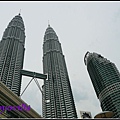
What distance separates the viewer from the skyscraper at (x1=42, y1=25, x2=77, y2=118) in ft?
287

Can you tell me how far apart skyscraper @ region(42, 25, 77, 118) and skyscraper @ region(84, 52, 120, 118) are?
33199 millimetres

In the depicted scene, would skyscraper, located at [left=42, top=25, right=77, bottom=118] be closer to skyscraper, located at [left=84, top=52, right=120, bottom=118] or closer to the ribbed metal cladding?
the ribbed metal cladding

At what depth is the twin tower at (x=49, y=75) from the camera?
84.5 metres

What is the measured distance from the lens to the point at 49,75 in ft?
341

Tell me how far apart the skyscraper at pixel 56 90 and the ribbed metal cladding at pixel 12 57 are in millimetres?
19718

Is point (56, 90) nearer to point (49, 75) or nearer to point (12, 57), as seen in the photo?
point (49, 75)

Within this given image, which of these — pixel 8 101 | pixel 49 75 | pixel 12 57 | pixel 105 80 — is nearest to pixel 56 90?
pixel 49 75

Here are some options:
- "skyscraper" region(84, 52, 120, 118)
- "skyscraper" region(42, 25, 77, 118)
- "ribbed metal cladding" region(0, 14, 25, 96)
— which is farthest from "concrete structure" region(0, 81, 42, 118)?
"skyscraper" region(84, 52, 120, 118)

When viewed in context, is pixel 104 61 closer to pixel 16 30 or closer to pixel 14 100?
pixel 16 30

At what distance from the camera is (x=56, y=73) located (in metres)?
103

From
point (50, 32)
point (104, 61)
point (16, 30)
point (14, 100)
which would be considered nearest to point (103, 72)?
point (104, 61)

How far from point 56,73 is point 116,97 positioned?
154ft

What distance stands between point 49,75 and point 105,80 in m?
47.4

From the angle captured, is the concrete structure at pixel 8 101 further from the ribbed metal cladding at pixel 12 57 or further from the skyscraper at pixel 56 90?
the skyscraper at pixel 56 90
